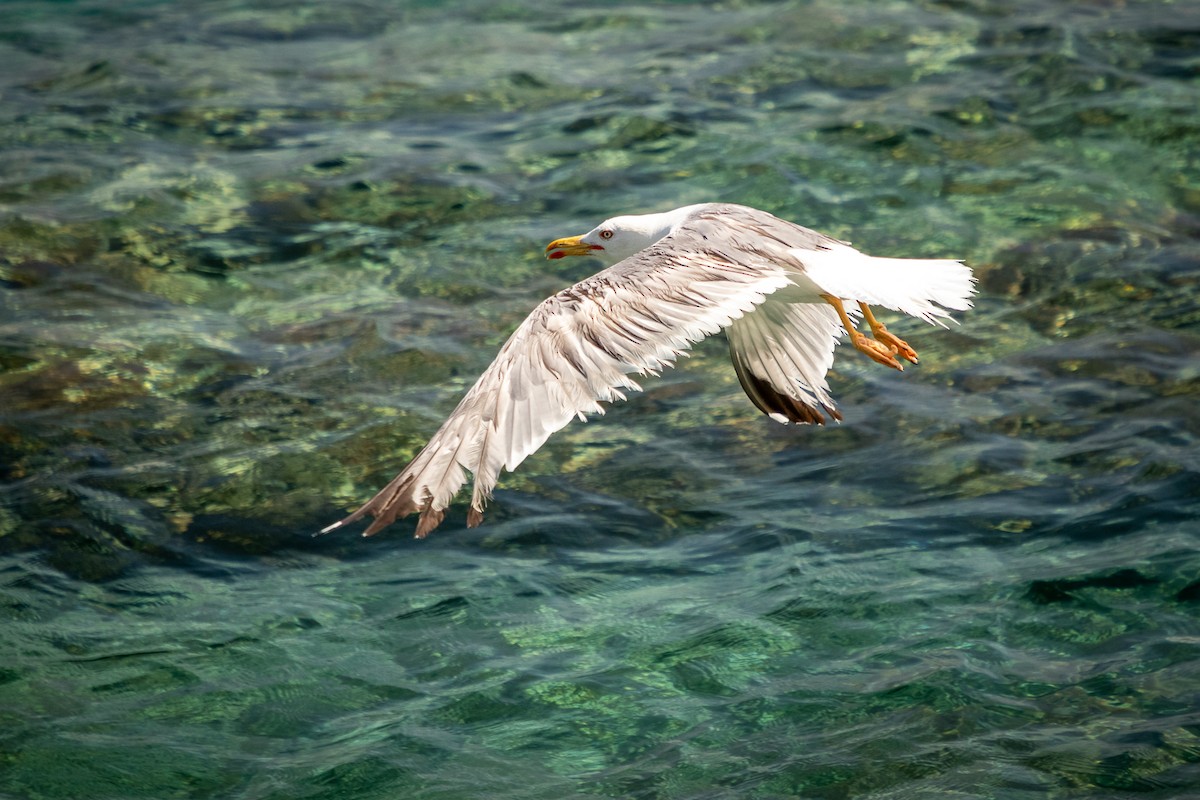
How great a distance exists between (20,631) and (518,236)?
4197 millimetres

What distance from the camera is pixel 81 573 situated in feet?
19.7

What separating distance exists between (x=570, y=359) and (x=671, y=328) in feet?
1.16

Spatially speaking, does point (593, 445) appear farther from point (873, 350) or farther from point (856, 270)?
point (856, 270)

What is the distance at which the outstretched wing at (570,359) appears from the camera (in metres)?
4.11

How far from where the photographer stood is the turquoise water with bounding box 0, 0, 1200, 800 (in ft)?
16.8

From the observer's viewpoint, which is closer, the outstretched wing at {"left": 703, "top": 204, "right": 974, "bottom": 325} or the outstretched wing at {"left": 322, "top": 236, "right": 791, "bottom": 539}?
the outstretched wing at {"left": 322, "top": 236, "right": 791, "bottom": 539}

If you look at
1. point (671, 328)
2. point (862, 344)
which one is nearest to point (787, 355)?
point (862, 344)

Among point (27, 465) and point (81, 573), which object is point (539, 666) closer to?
point (81, 573)

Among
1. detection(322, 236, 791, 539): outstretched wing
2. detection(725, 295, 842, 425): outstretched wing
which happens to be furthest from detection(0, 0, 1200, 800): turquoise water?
detection(322, 236, 791, 539): outstretched wing

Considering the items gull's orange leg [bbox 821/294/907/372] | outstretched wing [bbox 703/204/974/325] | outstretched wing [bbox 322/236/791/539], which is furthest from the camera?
gull's orange leg [bbox 821/294/907/372]

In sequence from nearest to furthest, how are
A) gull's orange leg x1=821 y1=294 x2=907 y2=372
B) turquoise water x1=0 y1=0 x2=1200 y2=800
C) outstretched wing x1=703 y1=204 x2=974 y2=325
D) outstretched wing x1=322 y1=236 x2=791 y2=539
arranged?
1. outstretched wing x1=322 y1=236 x2=791 y2=539
2. outstretched wing x1=703 y1=204 x2=974 y2=325
3. turquoise water x1=0 y1=0 x2=1200 y2=800
4. gull's orange leg x1=821 y1=294 x2=907 y2=372

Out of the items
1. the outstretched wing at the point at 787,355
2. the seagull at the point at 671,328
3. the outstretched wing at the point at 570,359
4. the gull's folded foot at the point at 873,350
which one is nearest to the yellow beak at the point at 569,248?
the seagull at the point at 671,328

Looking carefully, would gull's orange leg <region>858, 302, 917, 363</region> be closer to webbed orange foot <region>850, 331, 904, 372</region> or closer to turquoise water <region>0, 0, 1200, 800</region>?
webbed orange foot <region>850, 331, 904, 372</region>

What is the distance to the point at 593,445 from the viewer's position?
7.07 metres
